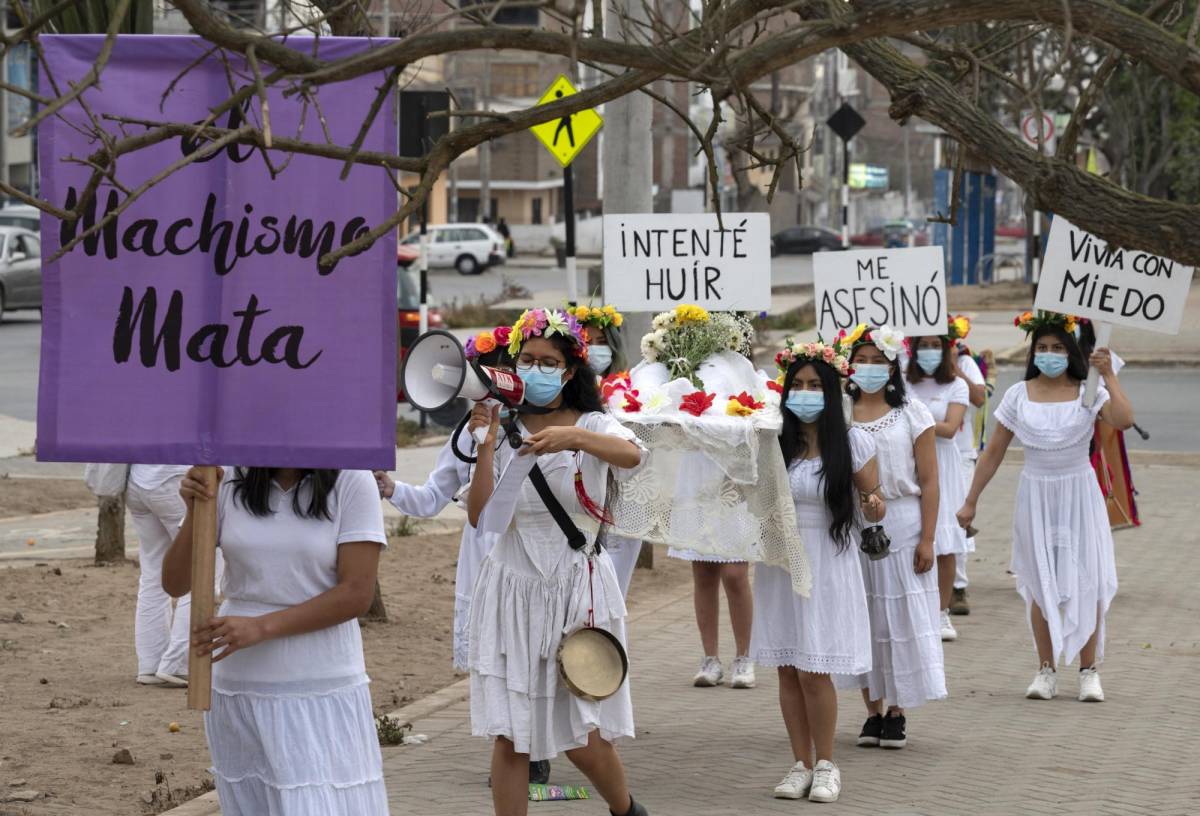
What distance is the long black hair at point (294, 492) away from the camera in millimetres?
5266

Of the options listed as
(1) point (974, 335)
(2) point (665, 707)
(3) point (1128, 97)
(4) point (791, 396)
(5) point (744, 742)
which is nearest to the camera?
(4) point (791, 396)

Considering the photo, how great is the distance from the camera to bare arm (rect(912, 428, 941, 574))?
8.73 m

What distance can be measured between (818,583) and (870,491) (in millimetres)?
451

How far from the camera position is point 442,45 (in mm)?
4988

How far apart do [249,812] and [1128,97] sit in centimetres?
4715

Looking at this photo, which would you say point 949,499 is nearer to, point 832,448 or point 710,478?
point 710,478

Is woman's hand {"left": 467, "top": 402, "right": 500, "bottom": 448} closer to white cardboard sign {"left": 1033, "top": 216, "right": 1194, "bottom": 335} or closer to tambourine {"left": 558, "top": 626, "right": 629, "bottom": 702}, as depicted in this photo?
tambourine {"left": 558, "top": 626, "right": 629, "bottom": 702}

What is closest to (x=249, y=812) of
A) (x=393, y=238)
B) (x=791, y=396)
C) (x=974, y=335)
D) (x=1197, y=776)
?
(x=393, y=238)

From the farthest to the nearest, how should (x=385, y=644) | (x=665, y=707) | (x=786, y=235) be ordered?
(x=786, y=235) < (x=385, y=644) < (x=665, y=707)

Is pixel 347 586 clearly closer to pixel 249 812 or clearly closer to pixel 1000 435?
pixel 249 812

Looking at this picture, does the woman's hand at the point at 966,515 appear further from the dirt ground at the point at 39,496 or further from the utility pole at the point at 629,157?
the dirt ground at the point at 39,496

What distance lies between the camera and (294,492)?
531 centimetres

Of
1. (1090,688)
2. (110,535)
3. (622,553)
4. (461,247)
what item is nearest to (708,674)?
(622,553)

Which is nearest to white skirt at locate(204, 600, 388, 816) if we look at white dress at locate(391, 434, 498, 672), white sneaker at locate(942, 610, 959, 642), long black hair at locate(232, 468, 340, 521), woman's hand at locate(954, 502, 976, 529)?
long black hair at locate(232, 468, 340, 521)
